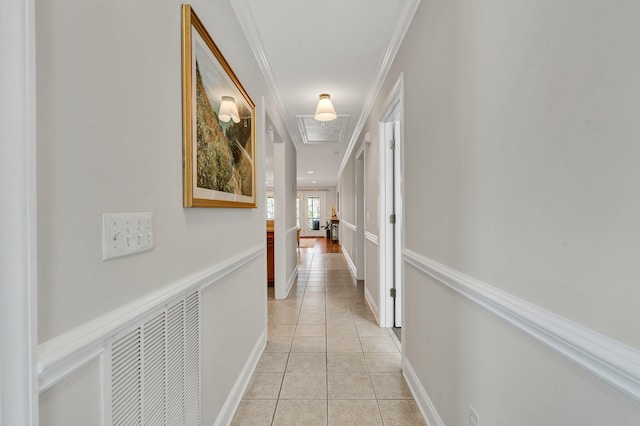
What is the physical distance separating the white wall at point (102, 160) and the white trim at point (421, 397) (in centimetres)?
110

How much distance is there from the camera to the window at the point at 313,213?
46.5 feet

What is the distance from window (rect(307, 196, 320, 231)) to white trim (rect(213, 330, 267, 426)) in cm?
1167

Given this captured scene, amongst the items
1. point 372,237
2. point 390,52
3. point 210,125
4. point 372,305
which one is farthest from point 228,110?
point 372,305

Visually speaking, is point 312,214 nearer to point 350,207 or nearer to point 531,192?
point 350,207

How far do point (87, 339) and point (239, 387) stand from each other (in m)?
1.40

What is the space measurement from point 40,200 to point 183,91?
0.70 metres

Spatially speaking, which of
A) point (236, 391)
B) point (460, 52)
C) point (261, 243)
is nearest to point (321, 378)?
point (236, 391)

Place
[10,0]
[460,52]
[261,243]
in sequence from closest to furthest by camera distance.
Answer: [10,0]
[460,52]
[261,243]

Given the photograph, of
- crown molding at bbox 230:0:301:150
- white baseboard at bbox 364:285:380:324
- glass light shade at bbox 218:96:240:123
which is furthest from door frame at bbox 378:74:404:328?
glass light shade at bbox 218:96:240:123

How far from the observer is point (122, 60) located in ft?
2.64

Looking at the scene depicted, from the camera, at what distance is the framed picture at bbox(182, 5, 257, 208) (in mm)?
1146

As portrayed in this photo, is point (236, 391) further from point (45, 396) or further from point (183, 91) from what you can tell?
point (183, 91)

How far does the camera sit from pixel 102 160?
73 cm

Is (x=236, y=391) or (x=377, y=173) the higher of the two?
(x=377, y=173)
